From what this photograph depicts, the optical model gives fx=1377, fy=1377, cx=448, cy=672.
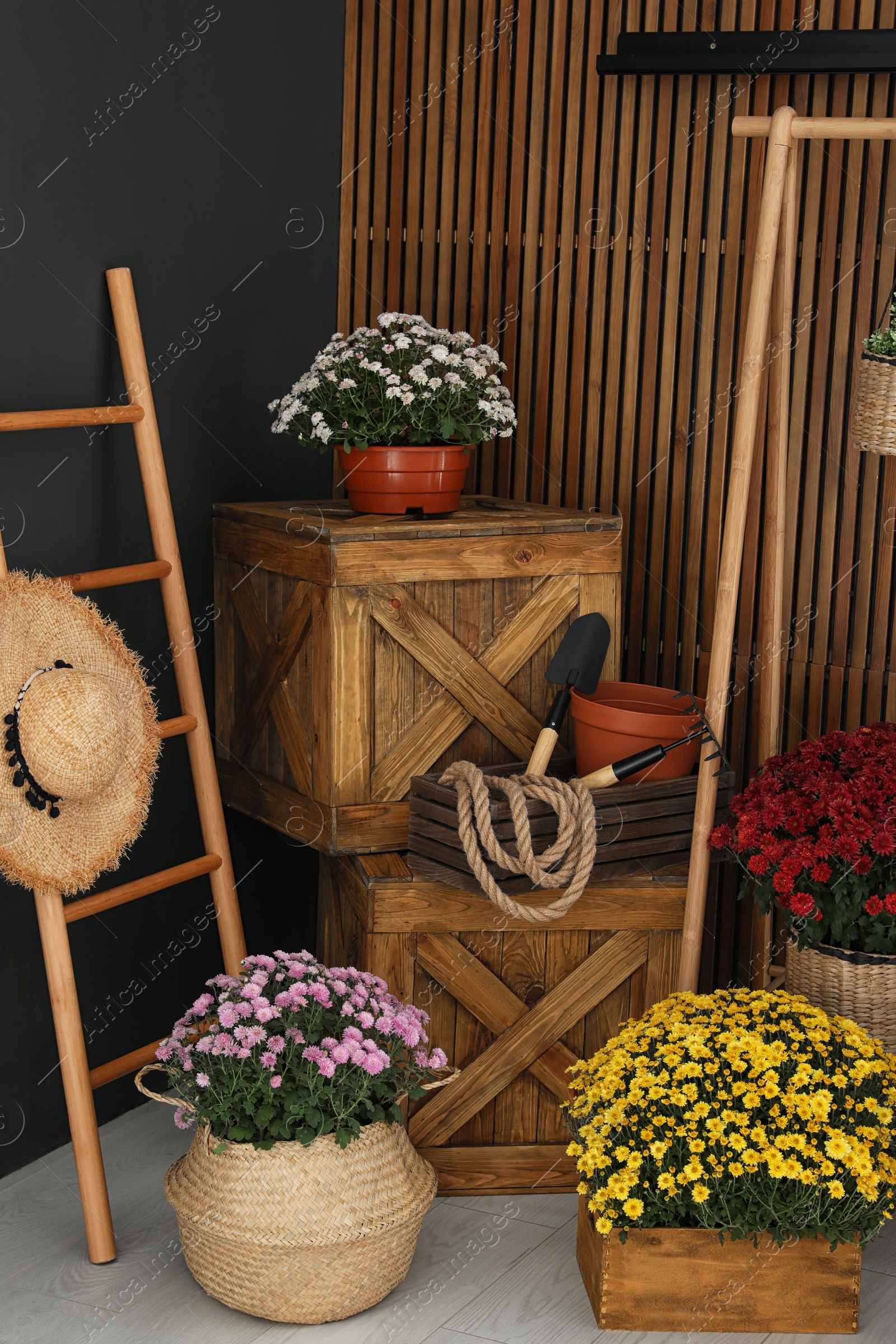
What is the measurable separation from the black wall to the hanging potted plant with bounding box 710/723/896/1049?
1.51 m

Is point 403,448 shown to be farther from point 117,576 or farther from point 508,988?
point 508,988

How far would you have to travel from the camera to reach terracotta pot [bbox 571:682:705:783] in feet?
10.6

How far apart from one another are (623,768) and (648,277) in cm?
144

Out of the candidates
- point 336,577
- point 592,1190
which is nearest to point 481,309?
point 336,577

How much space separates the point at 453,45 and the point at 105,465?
1650 mm

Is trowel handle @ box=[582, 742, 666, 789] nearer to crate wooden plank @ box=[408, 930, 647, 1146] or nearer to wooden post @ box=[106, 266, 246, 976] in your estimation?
crate wooden plank @ box=[408, 930, 647, 1146]

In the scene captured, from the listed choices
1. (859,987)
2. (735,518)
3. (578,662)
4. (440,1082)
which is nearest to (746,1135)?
(859,987)

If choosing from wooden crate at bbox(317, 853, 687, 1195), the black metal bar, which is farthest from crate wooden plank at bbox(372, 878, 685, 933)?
the black metal bar

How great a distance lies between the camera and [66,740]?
8.62ft

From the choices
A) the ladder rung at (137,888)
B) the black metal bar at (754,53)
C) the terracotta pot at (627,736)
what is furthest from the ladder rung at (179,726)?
the black metal bar at (754,53)

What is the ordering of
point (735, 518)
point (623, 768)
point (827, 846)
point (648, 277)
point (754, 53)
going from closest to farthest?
point (827, 846) < point (735, 518) < point (623, 768) < point (754, 53) < point (648, 277)

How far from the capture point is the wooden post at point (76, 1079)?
9.36 feet

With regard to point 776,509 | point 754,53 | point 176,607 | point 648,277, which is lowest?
point 176,607

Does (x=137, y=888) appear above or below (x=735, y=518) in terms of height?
below
